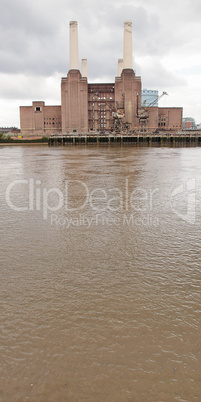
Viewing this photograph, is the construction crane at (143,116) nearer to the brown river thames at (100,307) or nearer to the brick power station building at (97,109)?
the brick power station building at (97,109)

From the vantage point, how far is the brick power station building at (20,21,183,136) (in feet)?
299

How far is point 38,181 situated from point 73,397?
13.1 m

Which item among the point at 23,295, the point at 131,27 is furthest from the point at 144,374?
the point at 131,27

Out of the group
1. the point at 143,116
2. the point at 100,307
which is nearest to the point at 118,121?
the point at 143,116

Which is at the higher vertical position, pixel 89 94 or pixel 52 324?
pixel 89 94

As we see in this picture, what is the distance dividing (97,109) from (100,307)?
3991 inches

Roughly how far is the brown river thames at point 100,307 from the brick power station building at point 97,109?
288 ft

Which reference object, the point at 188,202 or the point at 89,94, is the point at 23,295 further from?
the point at 89,94

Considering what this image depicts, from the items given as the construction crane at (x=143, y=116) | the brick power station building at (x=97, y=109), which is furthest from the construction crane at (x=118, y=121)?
the construction crane at (x=143, y=116)

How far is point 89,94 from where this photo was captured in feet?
332

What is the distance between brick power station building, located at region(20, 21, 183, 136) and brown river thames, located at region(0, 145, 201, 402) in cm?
8776

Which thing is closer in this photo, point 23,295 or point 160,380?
point 160,380

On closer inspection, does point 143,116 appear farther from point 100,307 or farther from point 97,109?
point 100,307

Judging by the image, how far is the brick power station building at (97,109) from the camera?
91250mm
